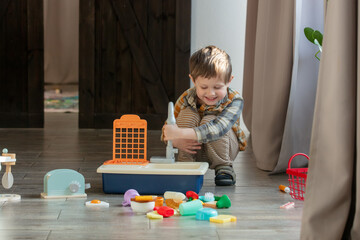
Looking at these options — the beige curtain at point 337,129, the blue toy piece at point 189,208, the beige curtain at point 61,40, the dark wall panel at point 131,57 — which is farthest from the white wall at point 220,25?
the beige curtain at point 61,40

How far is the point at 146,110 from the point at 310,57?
1.85 m

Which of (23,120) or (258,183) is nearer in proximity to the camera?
(258,183)

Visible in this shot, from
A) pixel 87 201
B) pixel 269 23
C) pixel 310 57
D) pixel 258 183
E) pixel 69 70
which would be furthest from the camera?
pixel 69 70

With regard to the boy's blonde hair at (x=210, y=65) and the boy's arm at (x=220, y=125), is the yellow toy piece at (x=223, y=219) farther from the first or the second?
the boy's blonde hair at (x=210, y=65)

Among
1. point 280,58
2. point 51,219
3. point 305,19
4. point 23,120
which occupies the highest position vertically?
point 305,19

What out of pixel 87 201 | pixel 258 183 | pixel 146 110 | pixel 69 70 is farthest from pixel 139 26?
pixel 69 70

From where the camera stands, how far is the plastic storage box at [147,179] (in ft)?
6.12

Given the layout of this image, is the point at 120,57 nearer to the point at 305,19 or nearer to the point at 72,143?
the point at 72,143

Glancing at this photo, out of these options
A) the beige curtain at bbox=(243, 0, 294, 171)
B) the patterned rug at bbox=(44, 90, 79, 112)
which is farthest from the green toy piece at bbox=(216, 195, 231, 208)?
the patterned rug at bbox=(44, 90, 79, 112)

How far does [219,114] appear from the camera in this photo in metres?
2.13

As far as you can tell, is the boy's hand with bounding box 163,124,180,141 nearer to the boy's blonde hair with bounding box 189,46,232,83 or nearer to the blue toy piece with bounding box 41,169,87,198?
the boy's blonde hair with bounding box 189,46,232,83

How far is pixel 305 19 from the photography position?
7.95 ft

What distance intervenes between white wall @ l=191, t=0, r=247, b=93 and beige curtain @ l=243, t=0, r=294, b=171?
3.81 feet

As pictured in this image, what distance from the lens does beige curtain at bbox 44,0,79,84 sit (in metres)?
6.64
